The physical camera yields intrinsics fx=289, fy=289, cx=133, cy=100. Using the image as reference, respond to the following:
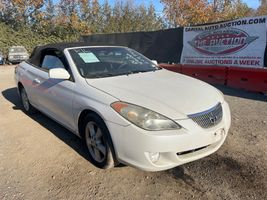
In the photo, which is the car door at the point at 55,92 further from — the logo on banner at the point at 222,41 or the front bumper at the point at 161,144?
the logo on banner at the point at 222,41

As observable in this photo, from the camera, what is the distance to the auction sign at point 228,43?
28.0ft

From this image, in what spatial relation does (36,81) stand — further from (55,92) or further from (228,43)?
(228,43)

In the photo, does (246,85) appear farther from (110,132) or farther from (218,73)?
(110,132)

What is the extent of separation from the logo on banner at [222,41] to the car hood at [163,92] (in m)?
5.65

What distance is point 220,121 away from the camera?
3.36 meters

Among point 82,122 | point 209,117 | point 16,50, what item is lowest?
point 16,50

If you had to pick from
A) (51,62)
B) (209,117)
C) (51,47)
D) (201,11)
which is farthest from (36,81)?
(201,11)

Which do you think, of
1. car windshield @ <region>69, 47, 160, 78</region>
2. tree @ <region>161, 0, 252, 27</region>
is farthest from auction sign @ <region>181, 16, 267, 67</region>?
tree @ <region>161, 0, 252, 27</region>

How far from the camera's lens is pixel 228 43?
948cm

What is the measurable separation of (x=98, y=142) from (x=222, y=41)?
7.45 metres

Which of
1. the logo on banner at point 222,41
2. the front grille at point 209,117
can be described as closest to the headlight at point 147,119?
the front grille at point 209,117

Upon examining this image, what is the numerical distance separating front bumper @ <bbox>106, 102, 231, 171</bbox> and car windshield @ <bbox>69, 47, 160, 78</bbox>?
1151 millimetres

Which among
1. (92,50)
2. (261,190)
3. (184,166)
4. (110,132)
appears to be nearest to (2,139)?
(92,50)

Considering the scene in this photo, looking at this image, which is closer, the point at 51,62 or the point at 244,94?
the point at 51,62
